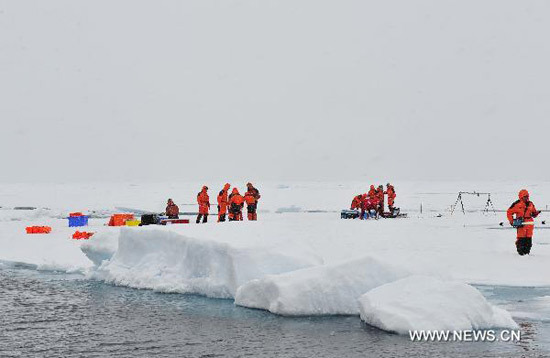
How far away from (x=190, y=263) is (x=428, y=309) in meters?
5.49

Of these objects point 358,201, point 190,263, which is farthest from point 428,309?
point 358,201

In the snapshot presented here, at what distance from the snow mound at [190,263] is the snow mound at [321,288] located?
1.03m

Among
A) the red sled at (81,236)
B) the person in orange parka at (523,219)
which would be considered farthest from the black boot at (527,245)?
the red sled at (81,236)

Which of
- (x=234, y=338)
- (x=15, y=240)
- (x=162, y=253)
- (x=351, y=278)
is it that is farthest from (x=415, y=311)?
(x=15, y=240)

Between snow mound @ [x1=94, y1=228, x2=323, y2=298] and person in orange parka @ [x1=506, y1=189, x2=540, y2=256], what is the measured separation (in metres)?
5.10

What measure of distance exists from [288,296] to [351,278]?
45.5 inches

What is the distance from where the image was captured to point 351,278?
11.3m

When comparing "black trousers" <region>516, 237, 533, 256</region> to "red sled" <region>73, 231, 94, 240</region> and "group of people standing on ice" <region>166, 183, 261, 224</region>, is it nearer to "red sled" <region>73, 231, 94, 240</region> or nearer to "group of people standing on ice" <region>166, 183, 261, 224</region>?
"group of people standing on ice" <region>166, 183, 261, 224</region>

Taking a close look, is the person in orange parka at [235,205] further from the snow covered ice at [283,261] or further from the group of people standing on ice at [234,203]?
the snow covered ice at [283,261]

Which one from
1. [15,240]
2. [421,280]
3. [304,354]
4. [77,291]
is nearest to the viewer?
[304,354]

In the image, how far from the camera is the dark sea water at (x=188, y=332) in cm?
848

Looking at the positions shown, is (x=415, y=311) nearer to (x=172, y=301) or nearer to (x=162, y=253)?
(x=172, y=301)

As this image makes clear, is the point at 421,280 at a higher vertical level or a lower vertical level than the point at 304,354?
higher
